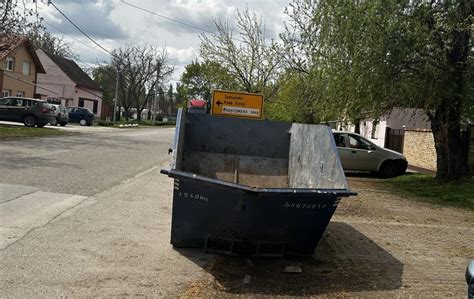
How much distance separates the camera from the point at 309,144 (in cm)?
807

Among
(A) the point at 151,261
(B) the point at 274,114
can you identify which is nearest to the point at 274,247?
(A) the point at 151,261

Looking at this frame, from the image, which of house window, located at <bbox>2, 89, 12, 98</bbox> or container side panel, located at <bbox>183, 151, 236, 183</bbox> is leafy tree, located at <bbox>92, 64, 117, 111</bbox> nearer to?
house window, located at <bbox>2, 89, 12, 98</bbox>

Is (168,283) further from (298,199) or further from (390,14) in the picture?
(390,14)

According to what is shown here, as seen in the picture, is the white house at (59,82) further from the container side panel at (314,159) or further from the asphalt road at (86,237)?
the container side panel at (314,159)

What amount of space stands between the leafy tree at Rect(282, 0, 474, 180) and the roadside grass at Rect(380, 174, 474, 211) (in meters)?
1.95

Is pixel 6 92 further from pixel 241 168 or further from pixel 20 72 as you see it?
pixel 241 168

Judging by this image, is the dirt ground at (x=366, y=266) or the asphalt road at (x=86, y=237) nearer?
the asphalt road at (x=86, y=237)

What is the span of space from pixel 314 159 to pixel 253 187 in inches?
79.2

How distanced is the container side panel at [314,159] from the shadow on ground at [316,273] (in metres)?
0.96

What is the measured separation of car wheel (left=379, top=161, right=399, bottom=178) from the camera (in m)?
20.0

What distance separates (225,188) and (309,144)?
2649 millimetres

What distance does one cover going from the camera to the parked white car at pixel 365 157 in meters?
19.8

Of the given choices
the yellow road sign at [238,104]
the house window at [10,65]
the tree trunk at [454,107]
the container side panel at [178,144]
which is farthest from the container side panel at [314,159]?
the house window at [10,65]

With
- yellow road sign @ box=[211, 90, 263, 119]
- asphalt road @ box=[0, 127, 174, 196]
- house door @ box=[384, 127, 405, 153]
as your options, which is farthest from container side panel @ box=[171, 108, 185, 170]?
house door @ box=[384, 127, 405, 153]
